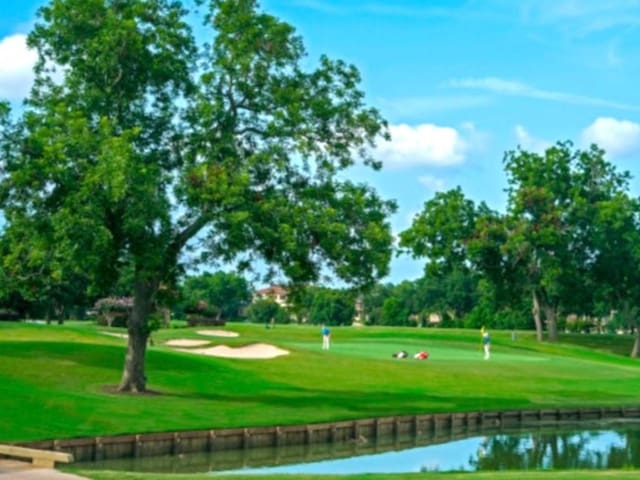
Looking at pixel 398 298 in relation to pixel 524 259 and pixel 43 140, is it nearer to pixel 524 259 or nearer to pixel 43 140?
pixel 524 259

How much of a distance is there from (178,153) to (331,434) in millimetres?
10304

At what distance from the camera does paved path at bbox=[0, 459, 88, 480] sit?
19.2m

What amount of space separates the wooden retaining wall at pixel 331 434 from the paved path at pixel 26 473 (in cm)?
613

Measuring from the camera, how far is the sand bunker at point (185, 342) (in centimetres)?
5941

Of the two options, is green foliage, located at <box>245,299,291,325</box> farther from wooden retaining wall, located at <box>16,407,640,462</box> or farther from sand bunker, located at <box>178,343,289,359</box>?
wooden retaining wall, located at <box>16,407,640,462</box>

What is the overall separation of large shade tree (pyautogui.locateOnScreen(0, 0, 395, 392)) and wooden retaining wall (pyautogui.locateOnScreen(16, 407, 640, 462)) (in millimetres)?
4892

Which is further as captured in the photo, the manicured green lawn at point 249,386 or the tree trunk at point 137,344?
the tree trunk at point 137,344

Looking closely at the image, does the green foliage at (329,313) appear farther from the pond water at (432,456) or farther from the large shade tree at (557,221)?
the pond water at (432,456)

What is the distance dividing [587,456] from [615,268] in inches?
2241

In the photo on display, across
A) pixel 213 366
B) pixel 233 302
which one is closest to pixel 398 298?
pixel 233 302

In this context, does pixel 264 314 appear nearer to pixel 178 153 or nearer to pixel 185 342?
pixel 185 342

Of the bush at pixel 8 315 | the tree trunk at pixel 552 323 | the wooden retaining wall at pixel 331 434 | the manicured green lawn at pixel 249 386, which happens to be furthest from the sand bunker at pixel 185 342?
the tree trunk at pixel 552 323

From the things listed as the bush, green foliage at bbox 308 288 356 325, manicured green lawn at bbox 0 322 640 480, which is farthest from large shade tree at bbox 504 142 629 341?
green foliage at bbox 308 288 356 325

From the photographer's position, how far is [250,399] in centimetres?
3897
